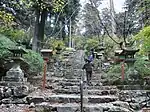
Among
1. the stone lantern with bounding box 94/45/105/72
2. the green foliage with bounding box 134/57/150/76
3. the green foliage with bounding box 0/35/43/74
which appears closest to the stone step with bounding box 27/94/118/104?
the green foliage with bounding box 134/57/150/76

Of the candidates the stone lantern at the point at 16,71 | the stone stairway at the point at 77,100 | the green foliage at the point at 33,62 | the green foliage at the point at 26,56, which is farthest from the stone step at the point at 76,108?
the green foliage at the point at 33,62

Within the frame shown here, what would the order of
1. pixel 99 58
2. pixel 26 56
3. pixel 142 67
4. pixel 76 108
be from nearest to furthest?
pixel 76 108, pixel 142 67, pixel 26 56, pixel 99 58

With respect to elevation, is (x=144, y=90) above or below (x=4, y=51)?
below

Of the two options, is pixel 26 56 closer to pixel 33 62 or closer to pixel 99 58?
pixel 33 62

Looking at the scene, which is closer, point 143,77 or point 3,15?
point 3,15

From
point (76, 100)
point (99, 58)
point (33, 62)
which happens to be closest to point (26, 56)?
point (33, 62)

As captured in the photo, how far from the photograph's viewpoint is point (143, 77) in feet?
31.6

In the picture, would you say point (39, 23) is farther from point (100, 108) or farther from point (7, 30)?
point (100, 108)

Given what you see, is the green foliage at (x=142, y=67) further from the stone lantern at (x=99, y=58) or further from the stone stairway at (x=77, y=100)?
the stone lantern at (x=99, y=58)

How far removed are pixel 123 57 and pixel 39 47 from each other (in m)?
8.02

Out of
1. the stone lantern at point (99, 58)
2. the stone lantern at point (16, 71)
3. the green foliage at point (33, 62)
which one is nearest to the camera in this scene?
the stone lantern at point (16, 71)

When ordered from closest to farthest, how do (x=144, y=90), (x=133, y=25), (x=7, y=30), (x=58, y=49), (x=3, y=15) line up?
1. (x=3, y=15)
2. (x=144, y=90)
3. (x=7, y=30)
4. (x=58, y=49)
5. (x=133, y=25)

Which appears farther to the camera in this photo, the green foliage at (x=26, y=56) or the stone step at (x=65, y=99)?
the green foliage at (x=26, y=56)

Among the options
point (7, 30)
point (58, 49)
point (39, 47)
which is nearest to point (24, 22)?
point (58, 49)
